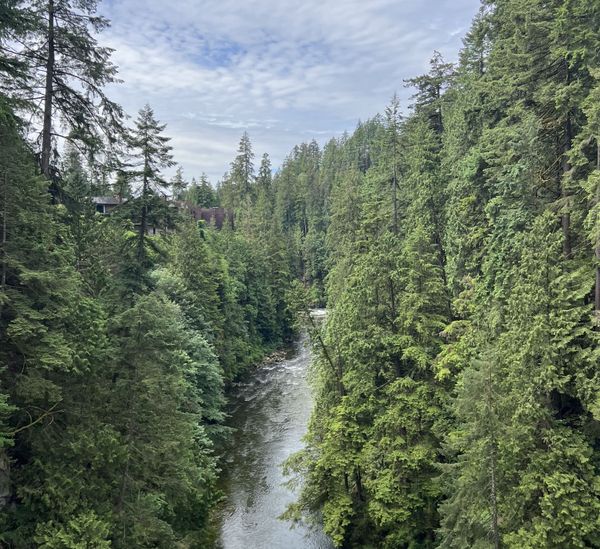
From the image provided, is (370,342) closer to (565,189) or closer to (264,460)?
(565,189)

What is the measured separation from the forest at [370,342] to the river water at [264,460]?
5.94 ft

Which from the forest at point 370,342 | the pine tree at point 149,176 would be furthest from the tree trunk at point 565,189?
the pine tree at point 149,176

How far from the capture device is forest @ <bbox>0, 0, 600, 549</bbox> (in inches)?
440

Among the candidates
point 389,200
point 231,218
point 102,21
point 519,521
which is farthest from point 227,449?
point 231,218

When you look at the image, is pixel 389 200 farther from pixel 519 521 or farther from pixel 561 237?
pixel 519 521

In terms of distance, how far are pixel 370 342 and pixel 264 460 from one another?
13020 millimetres

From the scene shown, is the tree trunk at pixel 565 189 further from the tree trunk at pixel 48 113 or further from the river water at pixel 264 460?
the river water at pixel 264 460

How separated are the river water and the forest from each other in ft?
5.94

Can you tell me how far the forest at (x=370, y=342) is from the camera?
1116 cm

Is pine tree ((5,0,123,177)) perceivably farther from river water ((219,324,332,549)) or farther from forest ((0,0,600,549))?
river water ((219,324,332,549))

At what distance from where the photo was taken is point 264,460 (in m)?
28.3

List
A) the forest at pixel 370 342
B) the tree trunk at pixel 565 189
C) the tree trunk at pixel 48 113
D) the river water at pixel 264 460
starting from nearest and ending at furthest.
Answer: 1. the forest at pixel 370 342
2. the tree trunk at pixel 48 113
3. the tree trunk at pixel 565 189
4. the river water at pixel 264 460

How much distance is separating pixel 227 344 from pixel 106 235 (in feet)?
77.5

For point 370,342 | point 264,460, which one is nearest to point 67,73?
point 370,342
